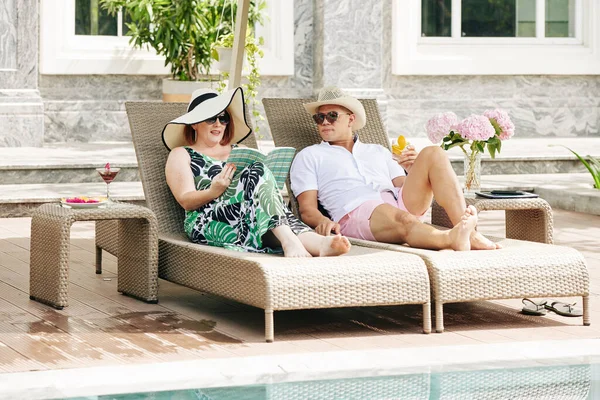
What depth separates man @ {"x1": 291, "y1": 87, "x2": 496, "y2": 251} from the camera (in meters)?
5.24

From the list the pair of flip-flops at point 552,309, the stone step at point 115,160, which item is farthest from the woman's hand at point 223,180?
the stone step at point 115,160

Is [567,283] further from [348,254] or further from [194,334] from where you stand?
[194,334]

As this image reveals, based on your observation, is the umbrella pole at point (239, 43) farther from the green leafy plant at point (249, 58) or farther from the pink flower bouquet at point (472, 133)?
the green leafy plant at point (249, 58)

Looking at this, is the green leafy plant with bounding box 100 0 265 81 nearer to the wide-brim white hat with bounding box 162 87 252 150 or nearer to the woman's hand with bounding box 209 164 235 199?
the wide-brim white hat with bounding box 162 87 252 150

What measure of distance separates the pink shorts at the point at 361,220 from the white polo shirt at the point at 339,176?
3cm

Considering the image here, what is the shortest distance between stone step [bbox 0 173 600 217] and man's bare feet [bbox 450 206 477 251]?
11.4 ft

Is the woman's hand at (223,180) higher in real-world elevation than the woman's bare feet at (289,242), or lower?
higher

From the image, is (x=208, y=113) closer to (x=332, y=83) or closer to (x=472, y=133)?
(x=472, y=133)

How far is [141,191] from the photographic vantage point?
9070 millimetres

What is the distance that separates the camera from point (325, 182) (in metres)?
5.80

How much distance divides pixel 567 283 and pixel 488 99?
829cm

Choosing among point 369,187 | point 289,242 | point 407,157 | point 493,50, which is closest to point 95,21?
point 493,50

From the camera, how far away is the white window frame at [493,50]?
1273cm

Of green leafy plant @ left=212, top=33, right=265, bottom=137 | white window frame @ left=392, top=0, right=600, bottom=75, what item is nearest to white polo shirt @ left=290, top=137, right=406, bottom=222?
green leafy plant @ left=212, top=33, right=265, bottom=137
